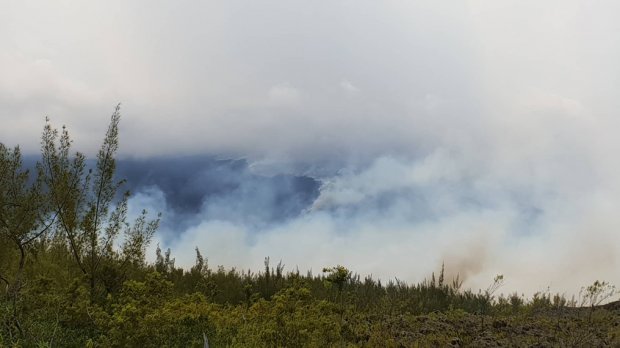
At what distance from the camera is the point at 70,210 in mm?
11906

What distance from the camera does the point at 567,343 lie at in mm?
9109

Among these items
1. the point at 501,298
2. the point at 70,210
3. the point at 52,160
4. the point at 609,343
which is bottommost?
the point at 609,343

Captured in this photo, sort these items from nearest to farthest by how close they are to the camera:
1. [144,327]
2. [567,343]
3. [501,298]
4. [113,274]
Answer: [144,327] → [567,343] → [113,274] → [501,298]

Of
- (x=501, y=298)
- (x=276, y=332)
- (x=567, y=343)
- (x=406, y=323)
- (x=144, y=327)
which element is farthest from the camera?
(x=501, y=298)

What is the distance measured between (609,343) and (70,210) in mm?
9778

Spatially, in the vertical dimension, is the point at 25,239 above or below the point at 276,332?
above

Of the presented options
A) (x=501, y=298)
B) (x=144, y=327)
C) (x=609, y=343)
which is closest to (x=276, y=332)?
(x=144, y=327)

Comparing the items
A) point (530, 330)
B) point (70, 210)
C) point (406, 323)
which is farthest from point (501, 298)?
point (70, 210)

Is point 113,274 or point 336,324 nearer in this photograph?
point 336,324

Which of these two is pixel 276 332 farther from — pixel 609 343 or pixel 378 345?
pixel 609 343

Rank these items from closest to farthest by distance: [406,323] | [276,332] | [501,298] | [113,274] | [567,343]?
[276,332] < [567,343] < [406,323] < [113,274] < [501,298]

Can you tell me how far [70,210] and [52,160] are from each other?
3.61 ft

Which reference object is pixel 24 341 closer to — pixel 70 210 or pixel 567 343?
pixel 70 210

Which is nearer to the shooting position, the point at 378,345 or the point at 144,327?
the point at 144,327
